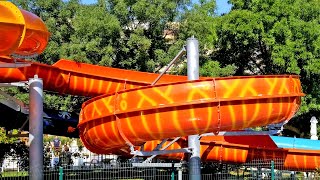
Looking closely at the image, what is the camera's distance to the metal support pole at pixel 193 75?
538 inches

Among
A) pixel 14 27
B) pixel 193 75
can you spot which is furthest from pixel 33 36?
pixel 193 75

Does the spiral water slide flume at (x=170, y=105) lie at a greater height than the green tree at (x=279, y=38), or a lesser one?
lesser

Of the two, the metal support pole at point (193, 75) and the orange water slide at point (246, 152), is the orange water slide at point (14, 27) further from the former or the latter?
the orange water slide at point (246, 152)

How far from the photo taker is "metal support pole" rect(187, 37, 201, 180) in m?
13.7

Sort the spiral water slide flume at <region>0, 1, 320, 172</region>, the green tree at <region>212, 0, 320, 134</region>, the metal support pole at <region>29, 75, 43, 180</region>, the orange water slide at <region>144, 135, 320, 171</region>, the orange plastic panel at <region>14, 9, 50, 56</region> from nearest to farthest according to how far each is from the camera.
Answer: the spiral water slide flume at <region>0, 1, 320, 172</region> < the orange plastic panel at <region>14, 9, 50, 56</region> < the metal support pole at <region>29, 75, 43, 180</region> < the orange water slide at <region>144, 135, 320, 171</region> < the green tree at <region>212, 0, 320, 134</region>

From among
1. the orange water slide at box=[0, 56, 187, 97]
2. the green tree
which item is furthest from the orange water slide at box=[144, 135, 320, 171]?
the green tree

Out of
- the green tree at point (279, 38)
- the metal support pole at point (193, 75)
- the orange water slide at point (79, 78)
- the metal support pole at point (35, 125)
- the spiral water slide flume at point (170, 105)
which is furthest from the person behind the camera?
the green tree at point (279, 38)

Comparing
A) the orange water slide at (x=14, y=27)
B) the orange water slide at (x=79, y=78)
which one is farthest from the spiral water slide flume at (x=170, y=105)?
the orange water slide at (x=79, y=78)

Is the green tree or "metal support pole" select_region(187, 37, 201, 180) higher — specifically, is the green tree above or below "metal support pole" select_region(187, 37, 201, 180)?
above

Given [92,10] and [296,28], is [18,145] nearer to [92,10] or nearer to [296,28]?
[92,10]

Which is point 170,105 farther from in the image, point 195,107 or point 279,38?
point 279,38

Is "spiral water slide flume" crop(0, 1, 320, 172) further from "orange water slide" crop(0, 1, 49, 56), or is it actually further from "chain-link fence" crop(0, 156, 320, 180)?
"chain-link fence" crop(0, 156, 320, 180)

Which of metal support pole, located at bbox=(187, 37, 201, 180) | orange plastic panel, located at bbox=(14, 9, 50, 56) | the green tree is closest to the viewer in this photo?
orange plastic panel, located at bbox=(14, 9, 50, 56)

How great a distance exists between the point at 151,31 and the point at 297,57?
751 cm
